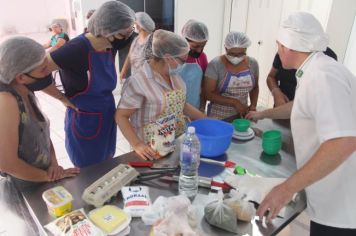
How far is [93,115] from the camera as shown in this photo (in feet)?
5.60

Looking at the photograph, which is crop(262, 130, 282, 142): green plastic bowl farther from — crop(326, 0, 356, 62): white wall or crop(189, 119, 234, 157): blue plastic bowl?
crop(326, 0, 356, 62): white wall

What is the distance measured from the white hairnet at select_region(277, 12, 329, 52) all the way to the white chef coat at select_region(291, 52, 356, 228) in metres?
0.04

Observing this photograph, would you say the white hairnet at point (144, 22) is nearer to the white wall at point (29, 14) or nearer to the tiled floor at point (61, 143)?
the tiled floor at point (61, 143)

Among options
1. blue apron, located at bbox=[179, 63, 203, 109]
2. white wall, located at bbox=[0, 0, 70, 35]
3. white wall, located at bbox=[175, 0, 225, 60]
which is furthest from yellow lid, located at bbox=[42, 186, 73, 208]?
white wall, located at bbox=[0, 0, 70, 35]

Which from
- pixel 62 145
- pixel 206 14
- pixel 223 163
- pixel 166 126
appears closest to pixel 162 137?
pixel 166 126

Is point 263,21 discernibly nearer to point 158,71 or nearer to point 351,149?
point 158,71

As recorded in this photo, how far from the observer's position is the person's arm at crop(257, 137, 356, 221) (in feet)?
3.03

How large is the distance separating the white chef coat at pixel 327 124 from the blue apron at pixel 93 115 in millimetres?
1039

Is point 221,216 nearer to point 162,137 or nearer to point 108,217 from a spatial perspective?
point 108,217

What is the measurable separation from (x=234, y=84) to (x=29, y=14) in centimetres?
424

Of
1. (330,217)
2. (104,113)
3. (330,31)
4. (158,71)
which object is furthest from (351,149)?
(330,31)

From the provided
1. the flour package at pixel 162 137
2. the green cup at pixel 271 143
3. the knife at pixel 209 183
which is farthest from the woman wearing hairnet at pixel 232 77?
the knife at pixel 209 183

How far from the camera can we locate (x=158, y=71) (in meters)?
1.46

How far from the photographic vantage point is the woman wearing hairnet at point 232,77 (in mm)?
1965
